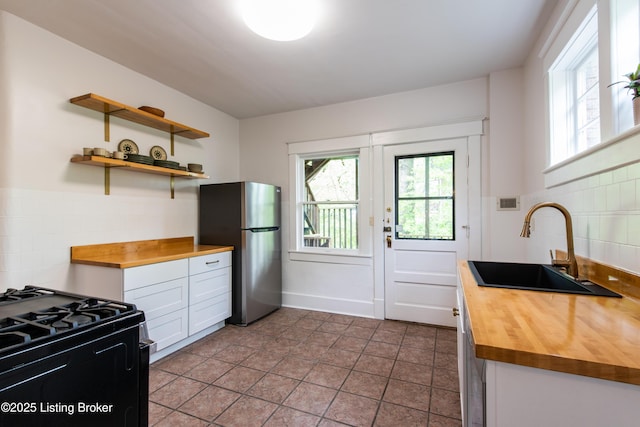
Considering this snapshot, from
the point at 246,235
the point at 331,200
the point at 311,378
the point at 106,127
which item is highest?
the point at 106,127

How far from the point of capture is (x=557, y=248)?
5.94 feet

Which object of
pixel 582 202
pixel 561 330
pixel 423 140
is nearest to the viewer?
pixel 561 330

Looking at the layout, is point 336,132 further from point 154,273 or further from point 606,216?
point 606,216

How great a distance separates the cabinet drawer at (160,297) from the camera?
207 cm

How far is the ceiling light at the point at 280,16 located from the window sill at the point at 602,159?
5.59ft

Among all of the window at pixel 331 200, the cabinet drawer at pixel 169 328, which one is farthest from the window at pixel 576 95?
the cabinet drawer at pixel 169 328

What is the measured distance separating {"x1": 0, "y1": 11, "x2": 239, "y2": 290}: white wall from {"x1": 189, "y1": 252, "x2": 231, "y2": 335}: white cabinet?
0.63 m

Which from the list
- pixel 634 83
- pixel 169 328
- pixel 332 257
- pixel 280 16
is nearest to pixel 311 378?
pixel 169 328

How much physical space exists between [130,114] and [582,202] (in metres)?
3.26

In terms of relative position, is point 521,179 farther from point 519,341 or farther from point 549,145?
point 519,341

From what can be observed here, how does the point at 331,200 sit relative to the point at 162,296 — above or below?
above

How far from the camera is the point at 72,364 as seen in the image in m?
0.82

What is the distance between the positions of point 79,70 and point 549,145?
354 cm

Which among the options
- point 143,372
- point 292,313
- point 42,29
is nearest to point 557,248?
point 143,372
